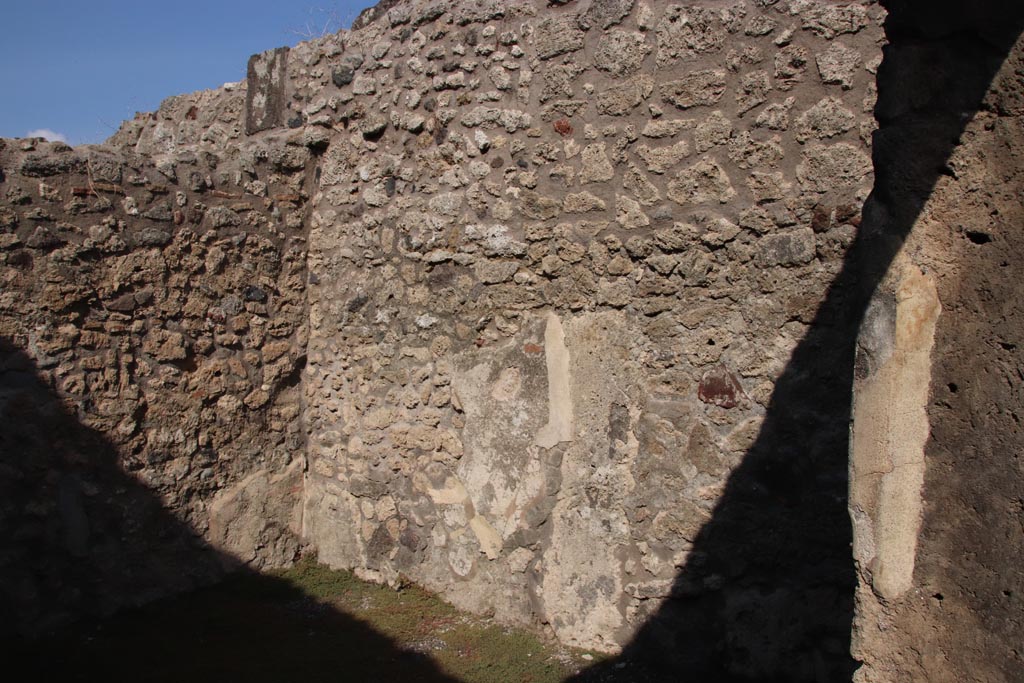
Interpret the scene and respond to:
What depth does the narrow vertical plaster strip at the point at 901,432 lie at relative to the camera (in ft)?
5.29

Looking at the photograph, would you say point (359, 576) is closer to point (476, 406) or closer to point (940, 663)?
point (476, 406)

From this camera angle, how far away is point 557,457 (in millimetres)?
3592

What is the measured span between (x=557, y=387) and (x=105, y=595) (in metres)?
2.42

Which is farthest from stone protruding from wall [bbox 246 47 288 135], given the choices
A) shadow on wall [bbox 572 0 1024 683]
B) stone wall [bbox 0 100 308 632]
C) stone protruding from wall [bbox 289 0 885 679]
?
shadow on wall [bbox 572 0 1024 683]

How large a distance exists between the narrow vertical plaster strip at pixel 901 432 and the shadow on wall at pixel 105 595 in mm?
2325

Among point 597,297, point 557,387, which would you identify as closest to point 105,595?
point 557,387

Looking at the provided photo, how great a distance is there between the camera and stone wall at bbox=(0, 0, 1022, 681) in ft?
10.0

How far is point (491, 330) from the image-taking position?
381cm

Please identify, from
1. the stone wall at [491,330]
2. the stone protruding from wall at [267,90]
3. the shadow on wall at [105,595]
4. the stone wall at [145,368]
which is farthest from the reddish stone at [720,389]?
the stone protruding from wall at [267,90]

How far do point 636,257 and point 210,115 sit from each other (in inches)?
114

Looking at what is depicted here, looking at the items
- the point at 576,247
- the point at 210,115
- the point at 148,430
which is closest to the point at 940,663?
the point at 576,247

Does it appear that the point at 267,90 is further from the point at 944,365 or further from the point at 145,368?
the point at 944,365

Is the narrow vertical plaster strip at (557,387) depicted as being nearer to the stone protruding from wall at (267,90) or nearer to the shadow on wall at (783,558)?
the shadow on wall at (783,558)

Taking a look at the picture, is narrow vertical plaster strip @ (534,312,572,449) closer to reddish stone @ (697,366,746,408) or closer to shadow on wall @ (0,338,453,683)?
reddish stone @ (697,366,746,408)
